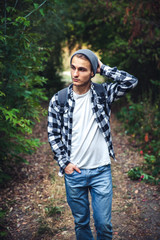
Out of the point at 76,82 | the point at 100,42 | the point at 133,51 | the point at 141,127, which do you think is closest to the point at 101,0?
the point at 133,51

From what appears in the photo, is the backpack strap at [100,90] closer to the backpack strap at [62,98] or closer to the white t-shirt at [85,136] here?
the white t-shirt at [85,136]

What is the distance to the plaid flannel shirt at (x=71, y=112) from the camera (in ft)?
8.09

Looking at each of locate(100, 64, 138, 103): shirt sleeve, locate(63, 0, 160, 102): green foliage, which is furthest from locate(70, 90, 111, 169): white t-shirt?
locate(63, 0, 160, 102): green foliage

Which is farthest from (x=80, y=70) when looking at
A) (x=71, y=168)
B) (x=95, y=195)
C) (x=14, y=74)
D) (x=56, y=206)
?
(x=56, y=206)

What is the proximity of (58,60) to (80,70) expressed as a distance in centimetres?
1006

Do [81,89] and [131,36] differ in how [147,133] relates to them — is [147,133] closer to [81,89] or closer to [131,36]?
[131,36]

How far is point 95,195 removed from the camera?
249 centimetres

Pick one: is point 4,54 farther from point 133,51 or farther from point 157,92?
point 157,92

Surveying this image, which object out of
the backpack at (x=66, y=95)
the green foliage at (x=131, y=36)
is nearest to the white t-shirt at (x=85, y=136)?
the backpack at (x=66, y=95)

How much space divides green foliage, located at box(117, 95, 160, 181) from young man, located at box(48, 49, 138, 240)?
254cm

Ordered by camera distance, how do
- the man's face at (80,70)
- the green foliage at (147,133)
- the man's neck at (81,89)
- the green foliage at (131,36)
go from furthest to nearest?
the green foliage at (131,36), the green foliage at (147,133), the man's neck at (81,89), the man's face at (80,70)

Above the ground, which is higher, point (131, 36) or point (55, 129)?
point (131, 36)

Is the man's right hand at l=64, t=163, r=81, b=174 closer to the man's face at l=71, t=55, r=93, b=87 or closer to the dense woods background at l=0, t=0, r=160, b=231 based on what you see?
the man's face at l=71, t=55, r=93, b=87

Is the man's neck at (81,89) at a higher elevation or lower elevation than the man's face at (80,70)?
lower
